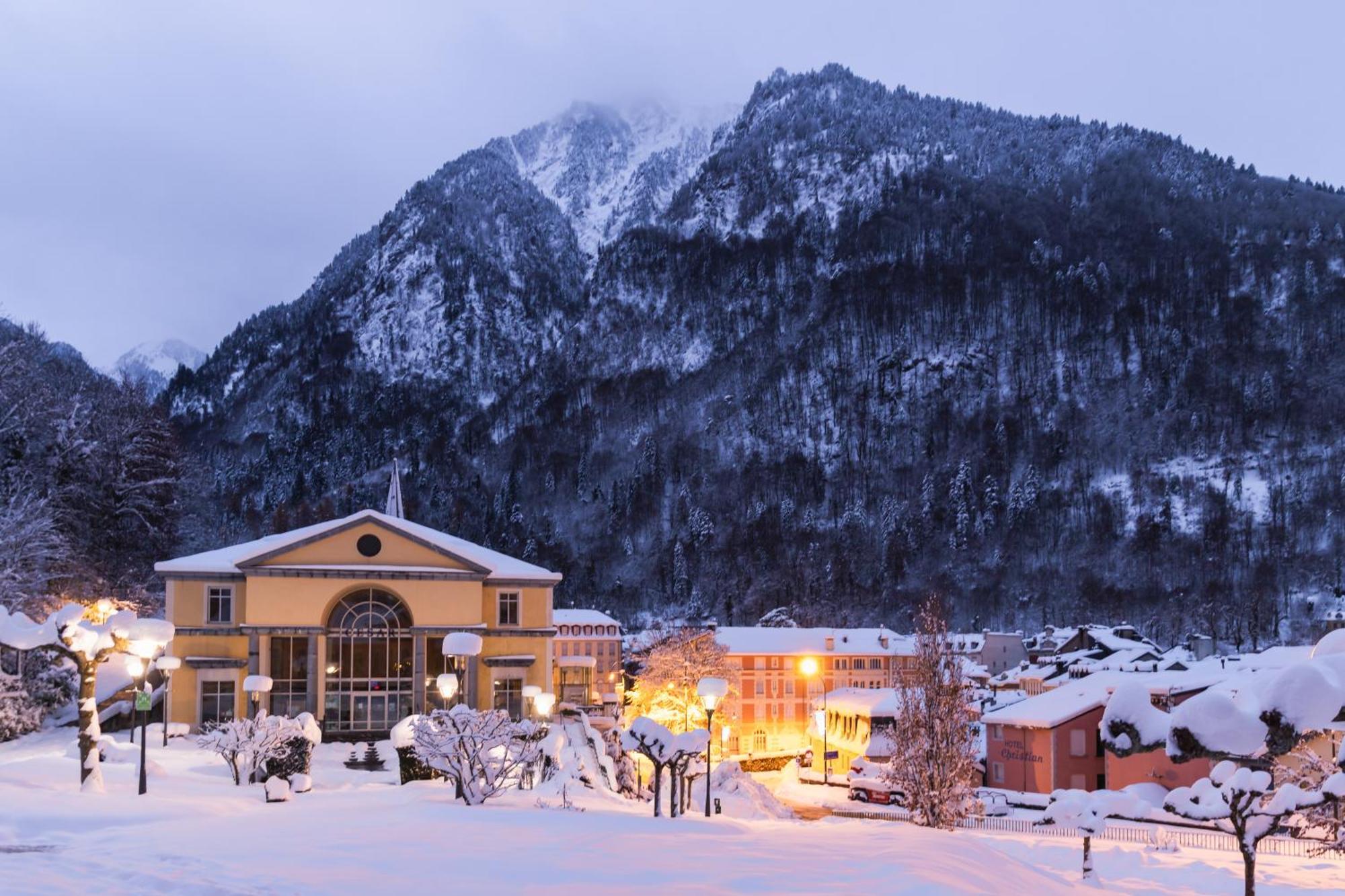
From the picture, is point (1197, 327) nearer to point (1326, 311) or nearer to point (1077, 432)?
Result: point (1326, 311)

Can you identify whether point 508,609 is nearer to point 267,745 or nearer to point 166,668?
point 166,668

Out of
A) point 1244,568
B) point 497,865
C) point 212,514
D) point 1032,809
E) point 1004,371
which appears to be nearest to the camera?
point 497,865

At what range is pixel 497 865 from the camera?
1172 centimetres

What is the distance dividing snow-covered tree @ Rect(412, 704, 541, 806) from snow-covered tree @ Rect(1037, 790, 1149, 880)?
12061 millimetres

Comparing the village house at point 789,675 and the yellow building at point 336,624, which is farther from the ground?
the yellow building at point 336,624

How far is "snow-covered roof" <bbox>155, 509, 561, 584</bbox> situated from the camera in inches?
1604

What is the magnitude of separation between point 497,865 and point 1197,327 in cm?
20241

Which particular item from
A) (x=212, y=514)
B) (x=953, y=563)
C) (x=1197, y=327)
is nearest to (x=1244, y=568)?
(x=953, y=563)

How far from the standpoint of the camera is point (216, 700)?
4000cm

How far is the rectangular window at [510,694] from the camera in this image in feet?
A: 144

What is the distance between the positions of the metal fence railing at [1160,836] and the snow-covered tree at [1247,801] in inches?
539

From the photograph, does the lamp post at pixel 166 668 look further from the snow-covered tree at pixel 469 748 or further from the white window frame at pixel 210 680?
the snow-covered tree at pixel 469 748

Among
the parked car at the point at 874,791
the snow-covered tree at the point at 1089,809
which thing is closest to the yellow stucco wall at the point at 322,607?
the parked car at the point at 874,791

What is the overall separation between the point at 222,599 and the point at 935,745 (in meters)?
27.2
